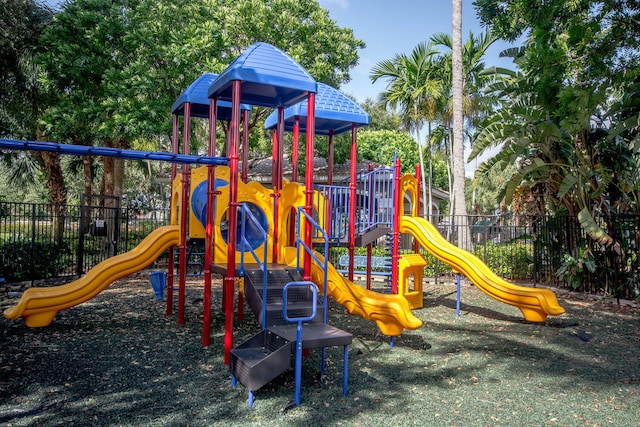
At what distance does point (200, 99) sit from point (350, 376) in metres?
5.82

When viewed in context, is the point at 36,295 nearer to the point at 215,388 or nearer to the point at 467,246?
the point at 215,388

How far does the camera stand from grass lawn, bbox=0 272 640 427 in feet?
14.5

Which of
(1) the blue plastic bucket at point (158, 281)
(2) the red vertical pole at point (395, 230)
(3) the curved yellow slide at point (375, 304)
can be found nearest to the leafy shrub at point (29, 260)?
(1) the blue plastic bucket at point (158, 281)

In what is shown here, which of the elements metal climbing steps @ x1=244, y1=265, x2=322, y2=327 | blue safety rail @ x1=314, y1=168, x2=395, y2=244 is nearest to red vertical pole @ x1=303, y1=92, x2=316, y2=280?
metal climbing steps @ x1=244, y1=265, x2=322, y2=327

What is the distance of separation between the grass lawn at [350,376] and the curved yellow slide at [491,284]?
0.38 meters

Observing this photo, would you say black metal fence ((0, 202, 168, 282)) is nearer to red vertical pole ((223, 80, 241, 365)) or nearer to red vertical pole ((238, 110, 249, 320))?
red vertical pole ((238, 110, 249, 320))

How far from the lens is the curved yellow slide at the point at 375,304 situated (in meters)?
6.27

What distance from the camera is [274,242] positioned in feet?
24.4

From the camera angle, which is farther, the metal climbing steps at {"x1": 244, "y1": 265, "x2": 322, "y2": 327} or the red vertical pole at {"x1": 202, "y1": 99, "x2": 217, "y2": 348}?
the red vertical pole at {"x1": 202, "y1": 99, "x2": 217, "y2": 348}

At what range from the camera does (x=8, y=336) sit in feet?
23.6

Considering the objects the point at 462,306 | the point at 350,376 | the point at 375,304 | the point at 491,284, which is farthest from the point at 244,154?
the point at 462,306

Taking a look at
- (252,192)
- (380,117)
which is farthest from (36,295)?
(380,117)

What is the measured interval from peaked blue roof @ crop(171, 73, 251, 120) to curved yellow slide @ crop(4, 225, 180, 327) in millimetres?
2411

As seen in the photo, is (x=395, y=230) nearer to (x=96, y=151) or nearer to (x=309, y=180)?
(x=309, y=180)
